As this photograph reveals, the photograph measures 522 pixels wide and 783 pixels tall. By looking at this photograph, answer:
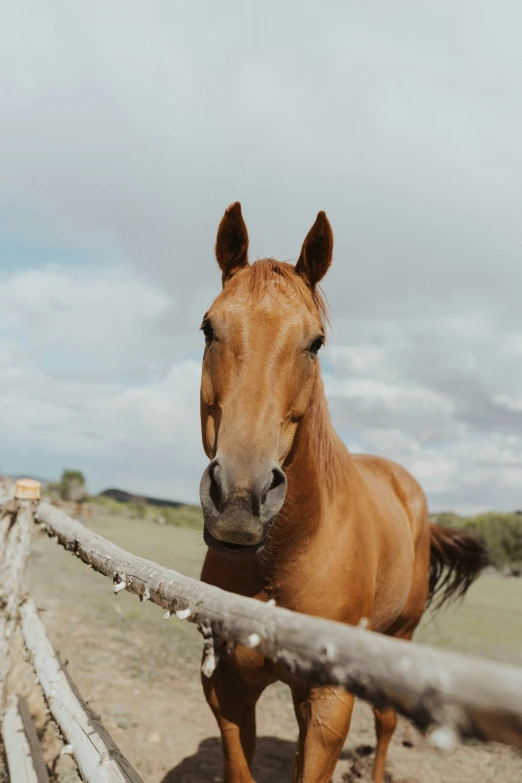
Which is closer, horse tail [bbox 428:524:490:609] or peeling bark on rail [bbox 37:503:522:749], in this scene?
peeling bark on rail [bbox 37:503:522:749]

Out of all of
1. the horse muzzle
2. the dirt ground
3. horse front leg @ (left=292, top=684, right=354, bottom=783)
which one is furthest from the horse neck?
horse front leg @ (left=292, top=684, right=354, bottom=783)

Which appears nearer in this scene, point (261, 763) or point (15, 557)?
point (15, 557)

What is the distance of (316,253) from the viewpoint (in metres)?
3.01

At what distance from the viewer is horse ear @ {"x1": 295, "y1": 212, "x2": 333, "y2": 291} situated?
2957mm

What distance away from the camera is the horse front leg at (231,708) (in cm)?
279

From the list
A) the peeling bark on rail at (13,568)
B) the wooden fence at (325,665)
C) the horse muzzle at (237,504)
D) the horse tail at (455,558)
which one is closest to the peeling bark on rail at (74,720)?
the wooden fence at (325,665)

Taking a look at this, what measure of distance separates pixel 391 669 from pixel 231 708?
7.32 feet

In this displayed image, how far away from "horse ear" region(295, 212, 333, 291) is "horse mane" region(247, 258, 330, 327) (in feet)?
0.23

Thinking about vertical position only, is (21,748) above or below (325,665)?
below

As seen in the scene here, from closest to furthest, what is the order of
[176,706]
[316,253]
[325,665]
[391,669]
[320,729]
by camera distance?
1. [391,669]
2. [325,665]
3. [320,729]
4. [316,253]
5. [176,706]

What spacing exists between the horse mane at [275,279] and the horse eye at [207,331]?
9.6 inches

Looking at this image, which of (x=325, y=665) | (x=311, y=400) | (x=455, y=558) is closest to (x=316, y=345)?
(x=311, y=400)

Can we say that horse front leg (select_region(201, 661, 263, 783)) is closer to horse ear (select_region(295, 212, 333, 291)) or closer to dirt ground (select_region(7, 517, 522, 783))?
dirt ground (select_region(7, 517, 522, 783))

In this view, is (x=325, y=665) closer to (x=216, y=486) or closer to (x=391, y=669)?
(x=391, y=669)
